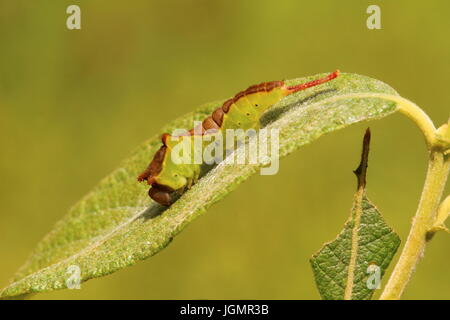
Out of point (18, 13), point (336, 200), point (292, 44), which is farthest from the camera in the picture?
point (18, 13)

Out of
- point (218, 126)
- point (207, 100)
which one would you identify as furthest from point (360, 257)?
point (207, 100)

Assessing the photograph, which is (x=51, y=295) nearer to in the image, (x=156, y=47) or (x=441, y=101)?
(x=156, y=47)

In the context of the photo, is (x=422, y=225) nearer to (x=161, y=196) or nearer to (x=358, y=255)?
(x=358, y=255)

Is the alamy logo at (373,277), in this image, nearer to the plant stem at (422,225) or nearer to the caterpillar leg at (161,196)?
the plant stem at (422,225)

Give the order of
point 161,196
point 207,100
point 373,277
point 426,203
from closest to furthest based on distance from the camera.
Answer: point 426,203 < point 373,277 < point 161,196 < point 207,100

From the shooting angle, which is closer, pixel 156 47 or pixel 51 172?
pixel 51 172

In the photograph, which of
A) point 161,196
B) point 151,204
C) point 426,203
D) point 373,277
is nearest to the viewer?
point 426,203

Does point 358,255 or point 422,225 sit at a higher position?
point 422,225
